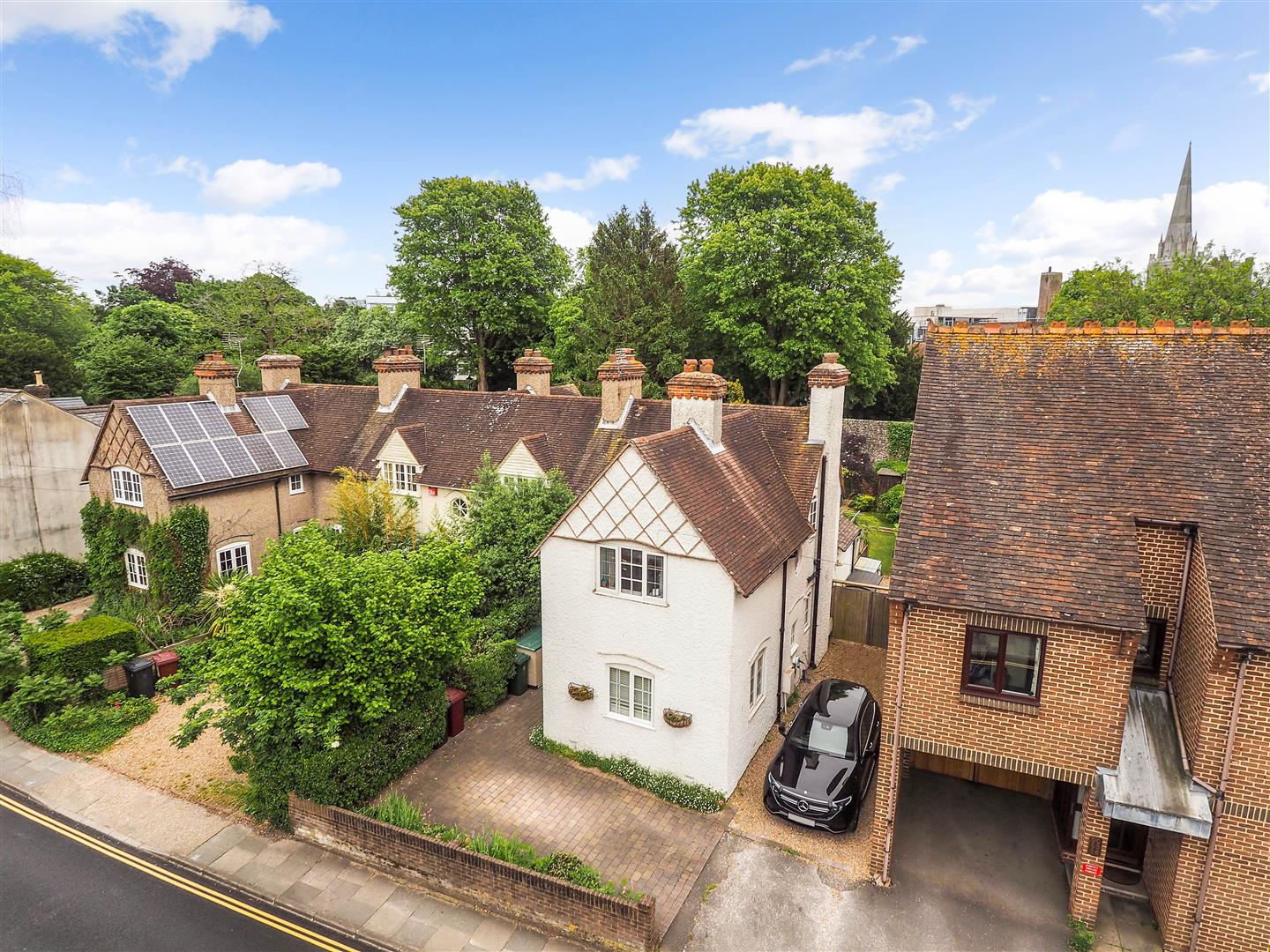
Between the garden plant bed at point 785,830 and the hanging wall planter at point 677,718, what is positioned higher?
the hanging wall planter at point 677,718

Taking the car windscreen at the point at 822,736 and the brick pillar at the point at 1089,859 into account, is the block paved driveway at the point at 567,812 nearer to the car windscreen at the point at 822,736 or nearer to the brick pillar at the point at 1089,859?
the car windscreen at the point at 822,736

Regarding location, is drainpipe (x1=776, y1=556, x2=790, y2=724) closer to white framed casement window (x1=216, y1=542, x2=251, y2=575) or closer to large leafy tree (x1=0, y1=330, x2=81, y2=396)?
white framed casement window (x1=216, y1=542, x2=251, y2=575)

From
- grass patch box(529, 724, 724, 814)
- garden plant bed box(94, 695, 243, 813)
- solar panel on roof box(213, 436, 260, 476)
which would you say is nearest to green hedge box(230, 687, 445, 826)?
garden plant bed box(94, 695, 243, 813)

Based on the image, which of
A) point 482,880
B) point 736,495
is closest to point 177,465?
point 482,880

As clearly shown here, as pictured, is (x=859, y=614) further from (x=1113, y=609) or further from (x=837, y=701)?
(x=1113, y=609)

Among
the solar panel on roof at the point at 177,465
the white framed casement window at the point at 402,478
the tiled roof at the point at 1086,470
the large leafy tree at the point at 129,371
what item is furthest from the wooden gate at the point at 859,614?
the large leafy tree at the point at 129,371

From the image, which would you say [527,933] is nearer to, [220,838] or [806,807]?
[806,807]

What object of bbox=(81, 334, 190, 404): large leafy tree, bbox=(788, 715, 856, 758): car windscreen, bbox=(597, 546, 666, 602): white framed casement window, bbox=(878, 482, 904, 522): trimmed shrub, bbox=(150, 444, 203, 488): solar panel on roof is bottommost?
bbox=(788, 715, 856, 758): car windscreen
